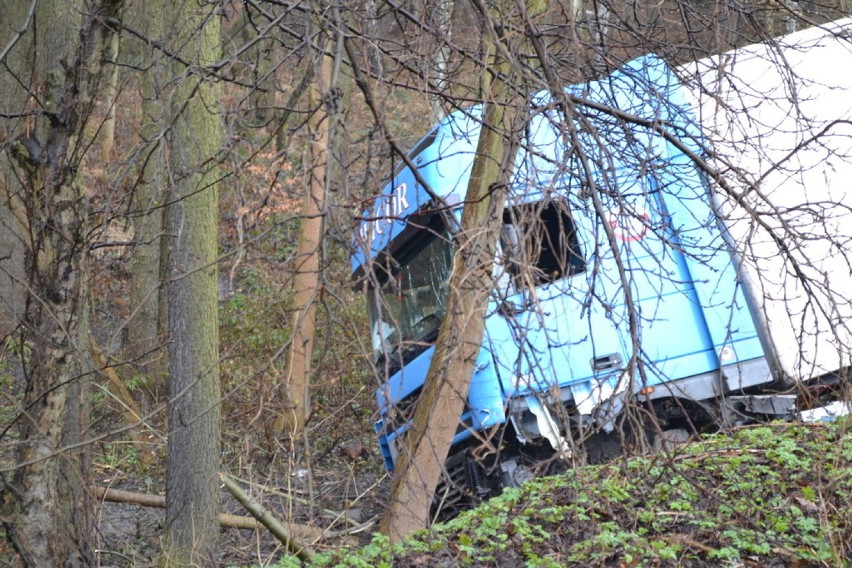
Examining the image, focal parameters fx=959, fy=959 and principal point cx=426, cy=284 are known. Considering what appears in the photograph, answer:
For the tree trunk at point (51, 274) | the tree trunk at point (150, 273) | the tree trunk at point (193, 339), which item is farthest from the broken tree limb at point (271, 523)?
the tree trunk at point (150, 273)

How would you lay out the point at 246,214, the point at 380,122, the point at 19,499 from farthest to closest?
the point at 19,499, the point at 380,122, the point at 246,214

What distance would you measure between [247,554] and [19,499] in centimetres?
271

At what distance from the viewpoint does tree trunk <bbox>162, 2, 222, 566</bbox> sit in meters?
7.23

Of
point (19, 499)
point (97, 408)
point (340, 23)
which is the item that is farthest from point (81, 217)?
point (97, 408)

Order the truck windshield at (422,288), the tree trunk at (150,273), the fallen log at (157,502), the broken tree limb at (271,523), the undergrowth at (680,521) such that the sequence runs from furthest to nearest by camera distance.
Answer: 1. the tree trunk at (150,273)
2. the truck windshield at (422,288)
3. the fallen log at (157,502)
4. the broken tree limb at (271,523)
5. the undergrowth at (680,521)

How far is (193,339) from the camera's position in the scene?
751 centimetres

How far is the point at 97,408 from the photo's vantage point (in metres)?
12.5

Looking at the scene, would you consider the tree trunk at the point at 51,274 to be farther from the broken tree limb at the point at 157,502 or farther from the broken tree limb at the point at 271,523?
the broken tree limb at the point at 157,502

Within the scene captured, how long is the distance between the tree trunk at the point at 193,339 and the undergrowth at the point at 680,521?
4.08ft

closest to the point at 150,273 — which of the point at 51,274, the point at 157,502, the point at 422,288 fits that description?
the point at 157,502

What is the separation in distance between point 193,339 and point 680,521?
3871mm

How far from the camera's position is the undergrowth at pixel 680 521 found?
5.46m

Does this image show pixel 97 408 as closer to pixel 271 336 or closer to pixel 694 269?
pixel 271 336

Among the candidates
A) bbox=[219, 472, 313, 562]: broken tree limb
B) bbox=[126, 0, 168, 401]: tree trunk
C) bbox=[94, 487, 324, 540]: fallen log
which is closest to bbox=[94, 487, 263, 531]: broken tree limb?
bbox=[94, 487, 324, 540]: fallen log
